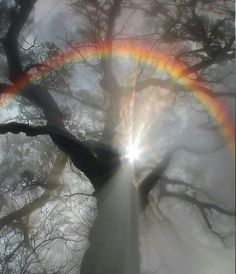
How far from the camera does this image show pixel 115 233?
8.12 meters

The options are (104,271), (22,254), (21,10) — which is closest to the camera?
(104,271)

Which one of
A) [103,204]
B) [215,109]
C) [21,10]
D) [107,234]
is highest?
[21,10]

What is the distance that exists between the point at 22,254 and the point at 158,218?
4101mm

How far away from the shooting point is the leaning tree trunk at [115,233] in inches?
312

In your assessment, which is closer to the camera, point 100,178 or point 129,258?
point 129,258

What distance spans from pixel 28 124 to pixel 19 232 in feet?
11.8

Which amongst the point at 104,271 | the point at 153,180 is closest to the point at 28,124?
the point at 153,180

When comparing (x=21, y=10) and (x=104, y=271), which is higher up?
(x=21, y=10)

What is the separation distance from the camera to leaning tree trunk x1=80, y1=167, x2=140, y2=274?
26.0 ft

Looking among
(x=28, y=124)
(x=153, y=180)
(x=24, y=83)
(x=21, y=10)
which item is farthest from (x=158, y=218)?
(x=21, y=10)

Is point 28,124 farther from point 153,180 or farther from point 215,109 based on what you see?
point 215,109

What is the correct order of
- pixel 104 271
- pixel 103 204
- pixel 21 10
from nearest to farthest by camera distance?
pixel 104 271 < pixel 103 204 < pixel 21 10

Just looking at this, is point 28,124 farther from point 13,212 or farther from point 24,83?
point 13,212

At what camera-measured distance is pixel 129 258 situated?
7.96 meters
